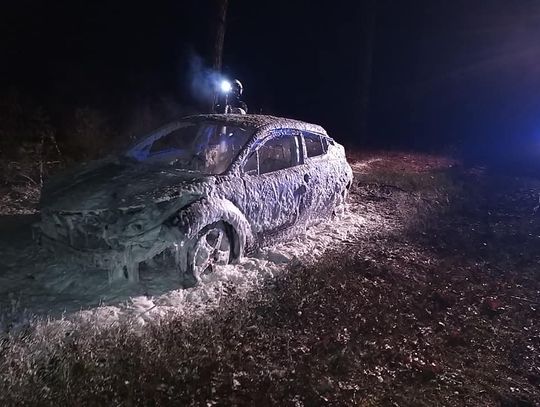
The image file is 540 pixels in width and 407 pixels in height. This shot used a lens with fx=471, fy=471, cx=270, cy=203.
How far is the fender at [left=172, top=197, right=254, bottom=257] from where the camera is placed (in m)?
4.62

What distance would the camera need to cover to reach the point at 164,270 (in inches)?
199

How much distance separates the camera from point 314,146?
7086 millimetres

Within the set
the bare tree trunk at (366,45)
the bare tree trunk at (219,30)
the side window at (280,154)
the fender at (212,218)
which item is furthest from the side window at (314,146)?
the bare tree trunk at (366,45)

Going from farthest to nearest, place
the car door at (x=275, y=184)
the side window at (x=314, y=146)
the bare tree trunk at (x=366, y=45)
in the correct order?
the bare tree trunk at (x=366, y=45) < the side window at (x=314, y=146) < the car door at (x=275, y=184)

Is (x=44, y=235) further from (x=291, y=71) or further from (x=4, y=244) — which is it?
(x=291, y=71)

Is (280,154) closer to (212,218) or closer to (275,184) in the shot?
(275,184)

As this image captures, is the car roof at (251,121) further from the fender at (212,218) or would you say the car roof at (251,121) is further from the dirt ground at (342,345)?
the dirt ground at (342,345)

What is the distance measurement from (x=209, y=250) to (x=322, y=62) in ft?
73.1

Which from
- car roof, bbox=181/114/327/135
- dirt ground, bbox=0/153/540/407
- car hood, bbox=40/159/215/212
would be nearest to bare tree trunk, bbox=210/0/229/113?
car roof, bbox=181/114/327/135

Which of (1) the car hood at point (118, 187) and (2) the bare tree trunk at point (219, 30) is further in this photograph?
(2) the bare tree trunk at point (219, 30)

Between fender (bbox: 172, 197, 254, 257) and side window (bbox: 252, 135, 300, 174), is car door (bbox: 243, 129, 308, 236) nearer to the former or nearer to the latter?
side window (bbox: 252, 135, 300, 174)

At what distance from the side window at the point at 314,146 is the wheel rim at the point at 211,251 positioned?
7.66ft

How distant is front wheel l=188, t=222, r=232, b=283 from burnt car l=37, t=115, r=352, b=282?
1 centimetres

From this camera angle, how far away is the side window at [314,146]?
699cm
